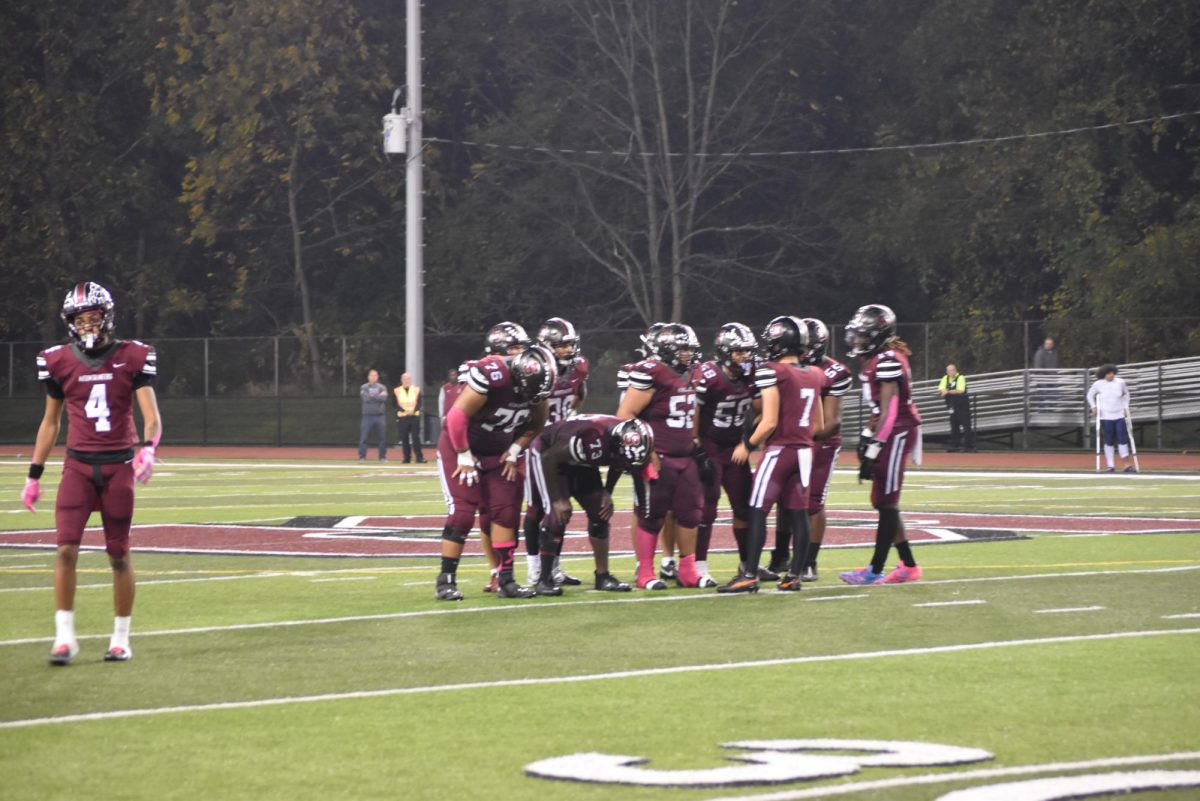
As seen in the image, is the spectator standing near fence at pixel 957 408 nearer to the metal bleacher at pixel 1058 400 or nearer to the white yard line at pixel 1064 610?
the metal bleacher at pixel 1058 400

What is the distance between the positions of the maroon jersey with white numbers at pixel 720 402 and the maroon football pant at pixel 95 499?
458cm

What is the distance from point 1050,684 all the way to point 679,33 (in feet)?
143

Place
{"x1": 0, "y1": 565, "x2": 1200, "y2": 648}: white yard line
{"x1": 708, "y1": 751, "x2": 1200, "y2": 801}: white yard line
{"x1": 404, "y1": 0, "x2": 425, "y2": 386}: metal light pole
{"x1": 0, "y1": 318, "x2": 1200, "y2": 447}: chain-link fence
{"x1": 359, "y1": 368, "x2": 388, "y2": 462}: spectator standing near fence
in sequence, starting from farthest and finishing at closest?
{"x1": 0, "y1": 318, "x2": 1200, "y2": 447}: chain-link fence < {"x1": 404, "y1": 0, "x2": 425, "y2": 386}: metal light pole < {"x1": 359, "y1": 368, "x2": 388, "y2": 462}: spectator standing near fence < {"x1": 0, "y1": 565, "x2": 1200, "y2": 648}: white yard line < {"x1": 708, "y1": 751, "x2": 1200, "y2": 801}: white yard line

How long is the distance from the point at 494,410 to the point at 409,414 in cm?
2229

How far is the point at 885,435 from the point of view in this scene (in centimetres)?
1308

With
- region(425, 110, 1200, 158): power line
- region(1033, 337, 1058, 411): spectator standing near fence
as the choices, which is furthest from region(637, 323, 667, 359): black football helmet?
region(425, 110, 1200, 158): power line

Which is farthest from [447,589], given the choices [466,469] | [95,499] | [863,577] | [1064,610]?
[1064,610]

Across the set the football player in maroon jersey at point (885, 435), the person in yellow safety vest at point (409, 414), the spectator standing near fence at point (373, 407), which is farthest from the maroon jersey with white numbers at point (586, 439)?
the spectator standing near fence at point (373, 407)

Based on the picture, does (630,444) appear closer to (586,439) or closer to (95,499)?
(586,439)

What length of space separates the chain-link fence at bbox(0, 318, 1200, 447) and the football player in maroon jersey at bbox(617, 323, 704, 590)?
89.3 ft

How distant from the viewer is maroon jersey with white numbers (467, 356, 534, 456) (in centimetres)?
1210

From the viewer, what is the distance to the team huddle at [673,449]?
1238 cm

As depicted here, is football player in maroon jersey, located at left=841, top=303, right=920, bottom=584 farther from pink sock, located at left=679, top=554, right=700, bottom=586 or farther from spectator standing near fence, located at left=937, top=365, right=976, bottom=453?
spectator standing near fence, located at left=937, top=365, right=976, bottom=453

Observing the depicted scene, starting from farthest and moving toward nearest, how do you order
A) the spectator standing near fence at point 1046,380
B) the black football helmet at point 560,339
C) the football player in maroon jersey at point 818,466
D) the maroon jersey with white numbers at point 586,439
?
the spectator standing near fence at point 1046,380 < the football player in maroon jersey at point 818,466 < the black football helmet at point 560,339 < the maroon jersey with white numbers at point 586,439
